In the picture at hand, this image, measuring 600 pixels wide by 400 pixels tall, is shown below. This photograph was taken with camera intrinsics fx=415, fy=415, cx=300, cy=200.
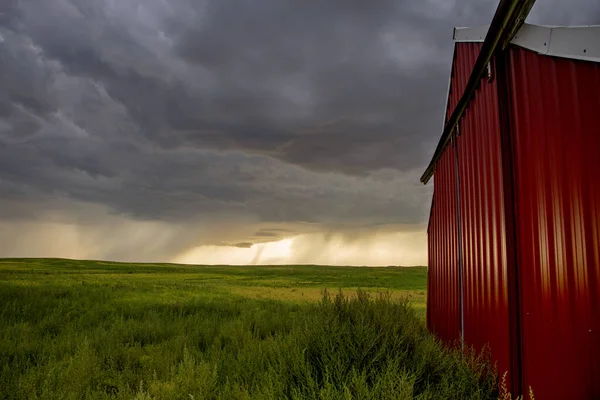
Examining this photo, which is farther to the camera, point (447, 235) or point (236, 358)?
point (447, 235)

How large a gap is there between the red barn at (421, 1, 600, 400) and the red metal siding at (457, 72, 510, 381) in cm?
2

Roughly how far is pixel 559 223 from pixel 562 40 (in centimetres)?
166

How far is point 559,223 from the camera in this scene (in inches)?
150

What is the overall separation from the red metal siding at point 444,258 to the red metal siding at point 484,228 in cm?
90

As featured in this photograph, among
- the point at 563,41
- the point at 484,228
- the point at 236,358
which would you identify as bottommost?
the point at 236,358

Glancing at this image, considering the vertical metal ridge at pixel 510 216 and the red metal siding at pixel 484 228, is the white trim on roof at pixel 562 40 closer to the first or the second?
the vertical metal ridge at pixel 510 216

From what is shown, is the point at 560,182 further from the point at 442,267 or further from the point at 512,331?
the point at 442,267

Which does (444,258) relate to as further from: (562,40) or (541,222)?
(562,40)

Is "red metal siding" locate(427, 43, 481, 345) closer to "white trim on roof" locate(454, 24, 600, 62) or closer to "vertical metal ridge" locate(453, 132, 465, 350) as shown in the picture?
"vertical metal ridge" locate(453, 132, 465, 350)

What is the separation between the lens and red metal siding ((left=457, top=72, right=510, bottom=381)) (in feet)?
16.4

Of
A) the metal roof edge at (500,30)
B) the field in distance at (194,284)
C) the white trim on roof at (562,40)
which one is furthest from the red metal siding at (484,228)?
the field in distance at (194,284)

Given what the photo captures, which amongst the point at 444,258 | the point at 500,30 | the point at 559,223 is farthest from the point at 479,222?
the point at 444,258

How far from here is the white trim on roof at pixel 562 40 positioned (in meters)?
3.40

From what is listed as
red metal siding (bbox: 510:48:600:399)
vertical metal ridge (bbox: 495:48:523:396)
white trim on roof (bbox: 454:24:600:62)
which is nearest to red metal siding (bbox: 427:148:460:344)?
vertical metal ridge (bbox: 495:48:523:396)
